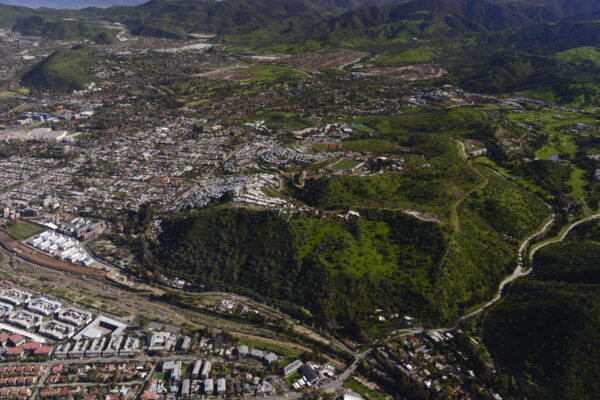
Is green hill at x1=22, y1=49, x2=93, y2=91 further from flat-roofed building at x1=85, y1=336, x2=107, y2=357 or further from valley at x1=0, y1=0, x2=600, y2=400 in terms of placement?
flat-roofed building at x1=85, y1=336, x2=107, y2=357

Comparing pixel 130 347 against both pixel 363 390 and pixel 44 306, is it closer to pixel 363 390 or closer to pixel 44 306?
pixel 44 306

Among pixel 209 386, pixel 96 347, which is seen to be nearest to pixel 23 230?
pixel 96 347

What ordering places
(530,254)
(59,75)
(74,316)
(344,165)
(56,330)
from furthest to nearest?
(59,75)
(344,165)
(530,254)
(74,316)
(56,330)

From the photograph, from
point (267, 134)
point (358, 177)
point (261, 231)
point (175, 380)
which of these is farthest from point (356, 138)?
point (175, 380)

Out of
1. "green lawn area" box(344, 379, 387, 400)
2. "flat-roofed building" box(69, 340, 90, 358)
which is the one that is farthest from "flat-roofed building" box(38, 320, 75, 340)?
"green lawn area" box(344, 379, 387, 400)

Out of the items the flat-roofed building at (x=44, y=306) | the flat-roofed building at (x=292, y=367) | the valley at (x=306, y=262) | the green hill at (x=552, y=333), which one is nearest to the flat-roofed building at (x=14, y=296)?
the valley at (x=306, y=262)
